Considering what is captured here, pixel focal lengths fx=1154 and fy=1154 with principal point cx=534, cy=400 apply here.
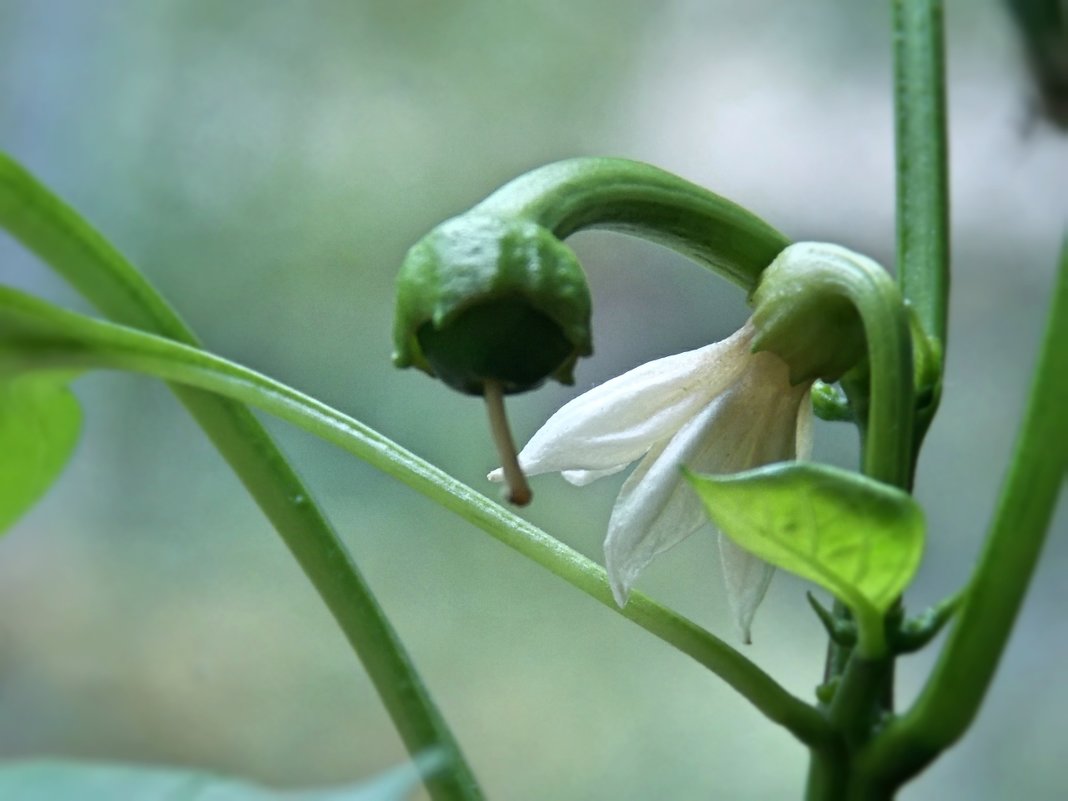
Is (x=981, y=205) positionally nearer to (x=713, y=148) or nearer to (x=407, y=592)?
(x=713, y=148)

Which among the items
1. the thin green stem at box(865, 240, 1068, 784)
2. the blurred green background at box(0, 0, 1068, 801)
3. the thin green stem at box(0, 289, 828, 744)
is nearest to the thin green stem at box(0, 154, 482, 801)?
the thin green stem at box(0, 289, 828, 744)

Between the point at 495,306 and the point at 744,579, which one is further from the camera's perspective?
the point at 744,579

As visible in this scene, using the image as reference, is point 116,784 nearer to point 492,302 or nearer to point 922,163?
point 492,302

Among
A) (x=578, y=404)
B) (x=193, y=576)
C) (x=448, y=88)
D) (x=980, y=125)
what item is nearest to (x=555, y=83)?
(x=448, y=88)

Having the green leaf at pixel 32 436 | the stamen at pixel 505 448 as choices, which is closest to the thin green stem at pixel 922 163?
the stamen at pixel 505 448

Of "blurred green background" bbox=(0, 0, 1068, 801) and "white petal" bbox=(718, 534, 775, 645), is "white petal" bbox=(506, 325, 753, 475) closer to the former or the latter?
"white petal" bbox=(718, 534, 775, 645)

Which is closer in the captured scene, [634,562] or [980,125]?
[634,562]

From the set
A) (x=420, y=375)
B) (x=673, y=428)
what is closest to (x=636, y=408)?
(x=673, y=428)
